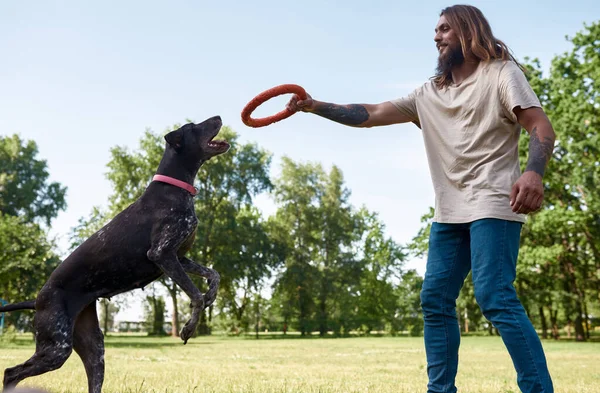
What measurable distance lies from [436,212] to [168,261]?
1.87 meters

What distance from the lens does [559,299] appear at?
104ft

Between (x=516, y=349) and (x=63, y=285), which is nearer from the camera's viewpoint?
(x=516, y=349)

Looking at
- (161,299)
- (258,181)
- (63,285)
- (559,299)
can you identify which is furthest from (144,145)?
(63,285)

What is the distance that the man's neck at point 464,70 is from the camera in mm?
4230

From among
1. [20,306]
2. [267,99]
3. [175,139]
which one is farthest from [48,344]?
[267,99]

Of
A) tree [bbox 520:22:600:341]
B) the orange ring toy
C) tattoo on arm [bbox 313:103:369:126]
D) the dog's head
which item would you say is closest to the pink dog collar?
the dog's head

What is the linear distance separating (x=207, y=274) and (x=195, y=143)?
98 centimetres

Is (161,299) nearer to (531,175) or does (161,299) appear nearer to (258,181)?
(258,181)

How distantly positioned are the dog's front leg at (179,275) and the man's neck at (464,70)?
7.53 ft

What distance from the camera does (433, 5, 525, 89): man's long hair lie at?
4.11 meters

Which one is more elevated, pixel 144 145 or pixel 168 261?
pixel 144 145

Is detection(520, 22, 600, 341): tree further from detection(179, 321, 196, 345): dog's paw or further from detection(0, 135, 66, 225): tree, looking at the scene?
detection(0, 135, 66, 225): tree

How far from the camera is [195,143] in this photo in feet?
14.7

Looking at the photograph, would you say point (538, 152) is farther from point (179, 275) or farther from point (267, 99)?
point (179, 275)
